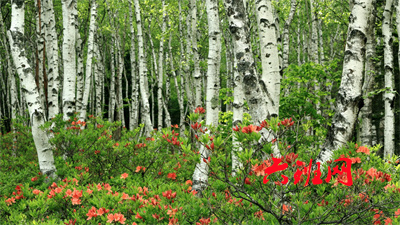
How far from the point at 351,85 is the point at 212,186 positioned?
196 centimetres

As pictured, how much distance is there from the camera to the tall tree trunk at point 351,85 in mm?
3232

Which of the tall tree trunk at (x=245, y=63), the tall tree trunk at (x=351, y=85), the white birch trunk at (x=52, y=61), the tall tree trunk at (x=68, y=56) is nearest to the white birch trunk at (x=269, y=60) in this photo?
the tall tree trunk at (x=245, y=63)

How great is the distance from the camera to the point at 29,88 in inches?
191

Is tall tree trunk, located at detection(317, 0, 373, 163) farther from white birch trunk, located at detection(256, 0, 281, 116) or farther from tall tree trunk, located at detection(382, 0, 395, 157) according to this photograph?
tall tree trunk, located at detection(382, 0, 395, 157)

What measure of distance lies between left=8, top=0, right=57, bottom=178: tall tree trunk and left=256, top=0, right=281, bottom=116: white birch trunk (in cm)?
376

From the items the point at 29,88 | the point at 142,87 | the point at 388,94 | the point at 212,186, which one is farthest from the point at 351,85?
the point at 142,87

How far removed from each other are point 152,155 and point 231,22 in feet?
9.30

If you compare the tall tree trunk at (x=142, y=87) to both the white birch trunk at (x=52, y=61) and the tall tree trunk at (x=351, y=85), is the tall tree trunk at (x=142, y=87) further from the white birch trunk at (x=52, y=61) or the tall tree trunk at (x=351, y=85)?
the tall tree trunk at (x=351, y=85)

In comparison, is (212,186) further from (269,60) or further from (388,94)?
(388,94)

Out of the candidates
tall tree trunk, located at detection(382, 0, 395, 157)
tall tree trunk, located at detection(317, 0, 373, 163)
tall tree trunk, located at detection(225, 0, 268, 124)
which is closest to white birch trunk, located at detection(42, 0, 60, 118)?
tall tree trunk, located at detection(225, 0, 268, 124)

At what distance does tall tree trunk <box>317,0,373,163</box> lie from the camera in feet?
10.6

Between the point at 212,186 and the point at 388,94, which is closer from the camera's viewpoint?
the point at 212,186

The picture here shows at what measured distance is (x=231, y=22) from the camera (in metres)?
3.32

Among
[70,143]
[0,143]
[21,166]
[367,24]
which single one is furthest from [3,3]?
[367,24]
